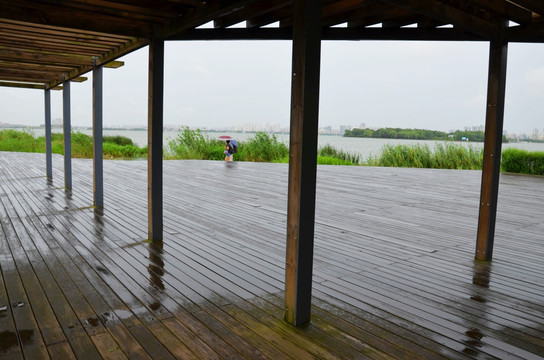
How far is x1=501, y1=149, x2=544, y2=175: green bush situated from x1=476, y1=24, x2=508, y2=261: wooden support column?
1034 cm

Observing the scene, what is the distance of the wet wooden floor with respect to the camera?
246 centimetres

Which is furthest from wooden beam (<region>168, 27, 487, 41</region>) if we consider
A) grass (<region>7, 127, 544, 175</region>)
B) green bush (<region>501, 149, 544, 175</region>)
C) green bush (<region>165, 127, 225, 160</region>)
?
green bush (<region>165, 127, 225, 160</region>)

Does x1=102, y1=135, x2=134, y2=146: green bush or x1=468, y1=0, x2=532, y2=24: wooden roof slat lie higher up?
x1=468, y1=0, x2=532, y2=24: wooden roof slat

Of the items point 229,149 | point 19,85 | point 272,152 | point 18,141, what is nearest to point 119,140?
point 18,141

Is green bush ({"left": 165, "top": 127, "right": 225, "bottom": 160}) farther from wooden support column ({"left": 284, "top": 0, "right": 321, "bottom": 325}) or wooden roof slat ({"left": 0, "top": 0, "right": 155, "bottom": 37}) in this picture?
wooden support column ({"left": 284, "top": 0, "right": 321, "bottom": 325})

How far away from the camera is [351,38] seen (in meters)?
3.95

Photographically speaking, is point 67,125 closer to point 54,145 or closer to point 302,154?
point 302,154

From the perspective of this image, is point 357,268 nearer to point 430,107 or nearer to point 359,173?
point 359,173

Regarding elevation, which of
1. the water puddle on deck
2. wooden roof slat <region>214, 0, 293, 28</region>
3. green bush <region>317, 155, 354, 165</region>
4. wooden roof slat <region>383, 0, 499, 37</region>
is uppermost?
wooden roof slat <region>214, 0, 293, 28</region>

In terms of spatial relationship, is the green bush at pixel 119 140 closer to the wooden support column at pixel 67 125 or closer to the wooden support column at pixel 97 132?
the wooden support column at pixel 67 125

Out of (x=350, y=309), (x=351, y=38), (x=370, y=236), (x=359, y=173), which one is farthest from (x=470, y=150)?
(x=350, y=309)

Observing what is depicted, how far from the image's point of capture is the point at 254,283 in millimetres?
3463

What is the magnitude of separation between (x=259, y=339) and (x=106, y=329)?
0.96 meters

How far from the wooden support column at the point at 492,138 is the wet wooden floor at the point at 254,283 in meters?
0.32
